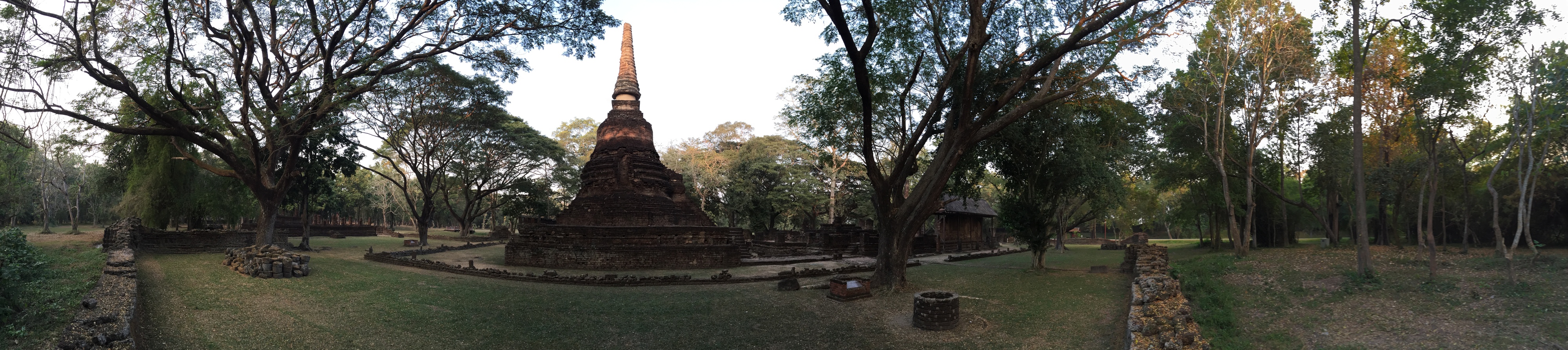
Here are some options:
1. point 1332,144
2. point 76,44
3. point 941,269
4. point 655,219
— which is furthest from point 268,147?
point 1332,144

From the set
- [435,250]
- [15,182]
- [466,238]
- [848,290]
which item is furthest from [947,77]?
[15,182]

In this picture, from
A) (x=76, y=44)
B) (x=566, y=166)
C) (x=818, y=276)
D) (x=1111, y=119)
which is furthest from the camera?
(x=566, y=166)

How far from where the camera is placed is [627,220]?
64.5 feet

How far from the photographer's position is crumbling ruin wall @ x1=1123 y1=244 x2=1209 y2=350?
6.32m

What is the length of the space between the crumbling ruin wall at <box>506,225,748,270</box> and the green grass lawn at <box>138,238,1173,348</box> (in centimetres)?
399

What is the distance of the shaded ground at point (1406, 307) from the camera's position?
684 cm

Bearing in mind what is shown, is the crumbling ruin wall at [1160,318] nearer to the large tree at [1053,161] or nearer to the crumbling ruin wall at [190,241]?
the large tree at [1053,161]

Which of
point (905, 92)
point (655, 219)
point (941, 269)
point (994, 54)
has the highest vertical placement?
point (994, 54)

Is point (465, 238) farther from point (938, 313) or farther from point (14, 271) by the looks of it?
point (938, 313)

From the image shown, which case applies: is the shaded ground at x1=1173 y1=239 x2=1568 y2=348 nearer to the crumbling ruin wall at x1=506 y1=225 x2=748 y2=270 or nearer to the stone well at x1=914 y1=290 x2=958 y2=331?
the stone well at x1=914 y1=290 x2=958 y2=331

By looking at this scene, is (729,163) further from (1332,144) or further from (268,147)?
(1332,144)

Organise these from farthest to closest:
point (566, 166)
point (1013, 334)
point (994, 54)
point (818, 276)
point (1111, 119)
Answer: point (566, 166), point (1111, 119), point (818, 276), point (994, 54), point (1013, 334)

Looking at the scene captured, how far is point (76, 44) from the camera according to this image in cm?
1060

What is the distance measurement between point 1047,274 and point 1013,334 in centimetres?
900
